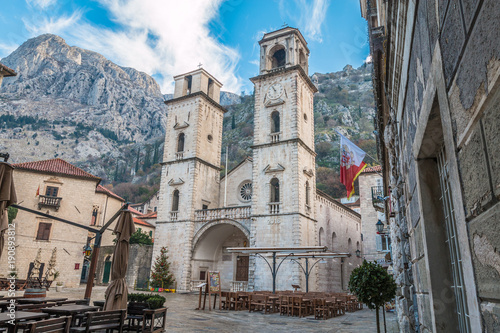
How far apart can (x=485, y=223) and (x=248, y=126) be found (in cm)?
8416

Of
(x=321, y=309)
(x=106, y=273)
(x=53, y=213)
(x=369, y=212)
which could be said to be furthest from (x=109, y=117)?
(x=321, y=309)

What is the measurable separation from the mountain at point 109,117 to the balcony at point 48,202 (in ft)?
148

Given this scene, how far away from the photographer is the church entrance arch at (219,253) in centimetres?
2556

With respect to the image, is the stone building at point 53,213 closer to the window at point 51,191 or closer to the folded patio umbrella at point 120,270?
the window at point 51,191

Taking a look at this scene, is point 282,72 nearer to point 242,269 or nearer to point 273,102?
point 273,102

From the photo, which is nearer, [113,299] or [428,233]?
[428,233]

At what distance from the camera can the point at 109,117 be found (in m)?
115

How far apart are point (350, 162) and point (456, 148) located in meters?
13.3

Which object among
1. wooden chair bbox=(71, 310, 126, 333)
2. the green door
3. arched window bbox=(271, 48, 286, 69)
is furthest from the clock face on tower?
the green door

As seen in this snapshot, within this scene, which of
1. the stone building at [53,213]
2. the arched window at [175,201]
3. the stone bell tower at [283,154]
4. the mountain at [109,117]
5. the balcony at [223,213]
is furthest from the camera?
the mountain at [109,117]

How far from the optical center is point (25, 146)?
300 ft

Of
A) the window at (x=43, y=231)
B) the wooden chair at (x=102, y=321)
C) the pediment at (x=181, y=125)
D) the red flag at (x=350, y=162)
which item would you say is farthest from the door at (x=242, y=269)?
the wooden chair at (x=102, y=321)

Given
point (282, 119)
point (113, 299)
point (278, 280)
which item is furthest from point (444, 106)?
point (282, 119)

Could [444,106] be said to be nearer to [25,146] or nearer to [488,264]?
[488,264]
